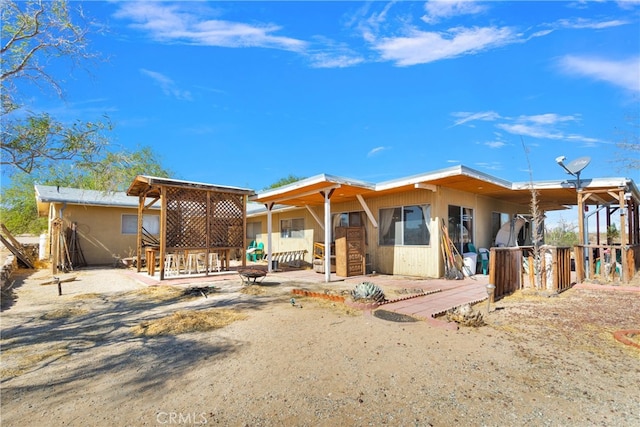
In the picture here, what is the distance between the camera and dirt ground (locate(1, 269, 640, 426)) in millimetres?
2285

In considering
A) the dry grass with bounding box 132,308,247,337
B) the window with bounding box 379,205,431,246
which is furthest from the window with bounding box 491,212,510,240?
the dry grass with bounding box 132,308,247,337

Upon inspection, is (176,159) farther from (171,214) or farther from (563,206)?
(563,206)

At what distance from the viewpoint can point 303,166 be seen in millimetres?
42781

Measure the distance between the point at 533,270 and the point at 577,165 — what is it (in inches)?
134

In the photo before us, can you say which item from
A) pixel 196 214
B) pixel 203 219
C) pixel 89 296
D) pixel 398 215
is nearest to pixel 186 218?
pixel 196 214

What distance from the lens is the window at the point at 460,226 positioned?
30.5 ft

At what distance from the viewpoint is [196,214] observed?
9.80 meters

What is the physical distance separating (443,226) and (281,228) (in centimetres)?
834

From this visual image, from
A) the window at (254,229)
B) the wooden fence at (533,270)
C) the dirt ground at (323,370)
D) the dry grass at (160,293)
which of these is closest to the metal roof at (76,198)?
the window at (254,229)

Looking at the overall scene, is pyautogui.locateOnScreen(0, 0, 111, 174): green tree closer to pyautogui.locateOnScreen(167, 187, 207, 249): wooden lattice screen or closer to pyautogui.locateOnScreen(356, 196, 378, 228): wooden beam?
pyautogui.locateOnScreen(167, 187, 207, 249): wooden lattice screen

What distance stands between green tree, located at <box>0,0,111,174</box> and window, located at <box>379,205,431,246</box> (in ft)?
25.1

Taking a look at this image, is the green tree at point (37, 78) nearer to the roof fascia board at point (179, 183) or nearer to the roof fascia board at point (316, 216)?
the roof fascia board at point (179, 183)

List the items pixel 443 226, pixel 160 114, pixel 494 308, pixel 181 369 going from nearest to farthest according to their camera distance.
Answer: pixel 181 369
pixel 494 308
pixel 443 226
pixel 160 114

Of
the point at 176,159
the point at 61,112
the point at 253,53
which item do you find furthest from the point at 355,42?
the point at 176,159
